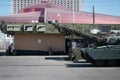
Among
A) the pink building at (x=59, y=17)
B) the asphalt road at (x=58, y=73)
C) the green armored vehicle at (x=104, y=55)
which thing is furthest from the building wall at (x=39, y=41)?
the pink building at (x=59, y=17)

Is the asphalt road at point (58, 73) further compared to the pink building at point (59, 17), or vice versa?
the pink building at point (59, 17)

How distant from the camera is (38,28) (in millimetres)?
43688

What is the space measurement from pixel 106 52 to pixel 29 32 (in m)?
19.8

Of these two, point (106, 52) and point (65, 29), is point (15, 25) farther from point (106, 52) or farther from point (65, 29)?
point (106, 52)

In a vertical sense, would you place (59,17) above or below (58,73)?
above

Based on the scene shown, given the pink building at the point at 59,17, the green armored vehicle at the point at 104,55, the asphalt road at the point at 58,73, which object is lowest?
the asphalt road at the point at 58,73

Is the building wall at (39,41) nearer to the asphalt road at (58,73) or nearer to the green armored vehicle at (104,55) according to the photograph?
the green armored vehicle at (104,55)

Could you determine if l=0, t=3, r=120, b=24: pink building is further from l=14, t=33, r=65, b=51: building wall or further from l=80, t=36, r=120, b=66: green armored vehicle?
l=80, t=36, r=120, b=66: green armored vehicle

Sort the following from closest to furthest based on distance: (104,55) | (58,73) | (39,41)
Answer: (58,73) → (104,55) → (39,41)

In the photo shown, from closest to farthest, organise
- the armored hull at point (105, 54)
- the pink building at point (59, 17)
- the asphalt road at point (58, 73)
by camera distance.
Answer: the asphalt road at point (58, 73) → the armored hull at point (105, 54) → the pink building at point (59, 17)

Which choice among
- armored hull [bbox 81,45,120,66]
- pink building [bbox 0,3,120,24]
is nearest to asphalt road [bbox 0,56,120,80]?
armored hull [bbox 81,45,120,66]

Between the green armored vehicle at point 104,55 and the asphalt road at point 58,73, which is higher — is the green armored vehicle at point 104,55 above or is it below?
above

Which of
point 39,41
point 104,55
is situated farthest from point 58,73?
point 39,41

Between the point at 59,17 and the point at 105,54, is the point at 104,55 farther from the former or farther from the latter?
the point at 59,17
